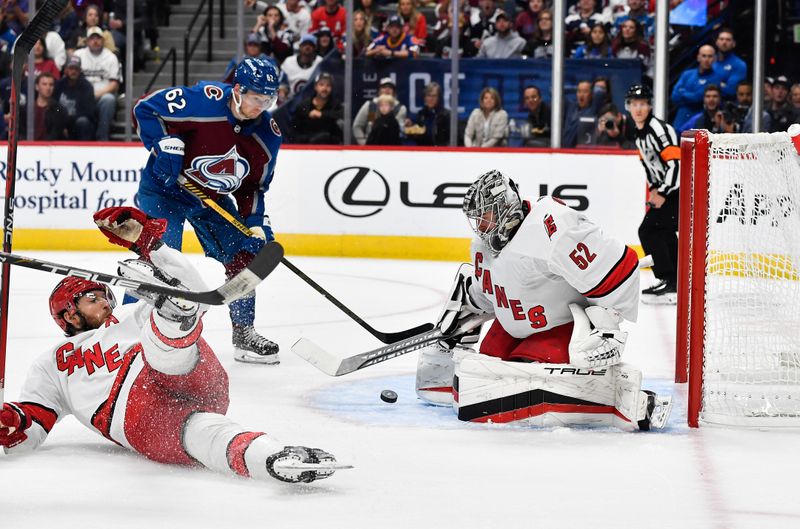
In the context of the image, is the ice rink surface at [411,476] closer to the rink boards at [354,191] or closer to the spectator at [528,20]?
the rink boards at [354,191]

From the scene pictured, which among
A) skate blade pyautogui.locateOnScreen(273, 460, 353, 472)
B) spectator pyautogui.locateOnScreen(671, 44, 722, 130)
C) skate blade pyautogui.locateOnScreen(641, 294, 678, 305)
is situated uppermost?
spectator pyautogui.locateOnScreen(671, 44, 722, 130)

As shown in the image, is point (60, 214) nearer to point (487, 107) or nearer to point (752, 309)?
point (487, 107)

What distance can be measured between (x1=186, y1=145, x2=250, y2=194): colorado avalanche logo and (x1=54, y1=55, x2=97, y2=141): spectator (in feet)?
13.5

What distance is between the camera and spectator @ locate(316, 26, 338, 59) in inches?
328

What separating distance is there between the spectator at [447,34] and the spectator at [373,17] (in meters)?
0.36

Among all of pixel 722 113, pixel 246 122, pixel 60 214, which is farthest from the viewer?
pixel 60 214

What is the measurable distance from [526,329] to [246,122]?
150 cm

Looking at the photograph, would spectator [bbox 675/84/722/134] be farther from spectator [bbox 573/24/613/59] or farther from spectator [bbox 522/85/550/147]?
spectator [bbox 522/85/550/147]

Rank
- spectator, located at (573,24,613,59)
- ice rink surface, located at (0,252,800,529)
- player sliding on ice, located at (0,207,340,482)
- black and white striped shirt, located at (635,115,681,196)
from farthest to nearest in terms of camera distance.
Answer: spectator, located at (573,24,613,59) → black and white striped shirt, located at (635,115,681,196) → player sliding on ice, located at (0,207,340,482) → ice rink surface, located at (0,252,800,529)

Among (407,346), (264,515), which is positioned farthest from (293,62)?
(264,515)

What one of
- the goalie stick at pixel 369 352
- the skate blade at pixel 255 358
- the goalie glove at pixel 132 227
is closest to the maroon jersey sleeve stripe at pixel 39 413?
the goalie glove at pixel 132 227

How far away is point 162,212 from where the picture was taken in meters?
4.50

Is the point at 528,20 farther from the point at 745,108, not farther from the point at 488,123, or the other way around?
the point at 745,108

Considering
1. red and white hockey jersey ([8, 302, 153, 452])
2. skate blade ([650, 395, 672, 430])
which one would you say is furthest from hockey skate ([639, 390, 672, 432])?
red and white hockey jersey ([8, 302, 153, 452])
